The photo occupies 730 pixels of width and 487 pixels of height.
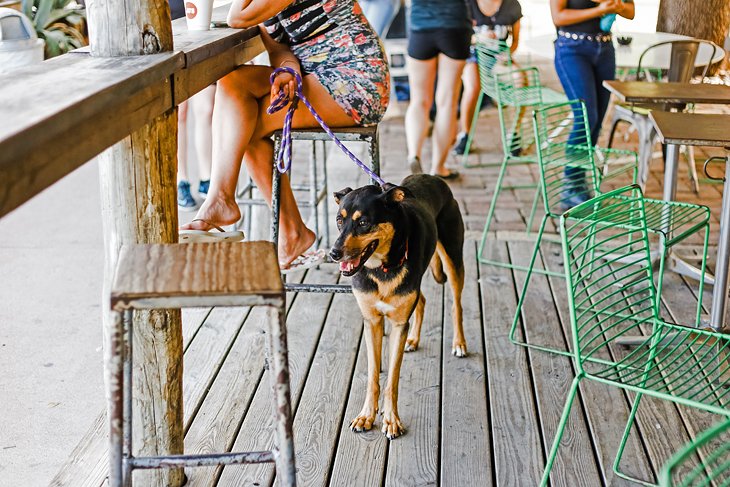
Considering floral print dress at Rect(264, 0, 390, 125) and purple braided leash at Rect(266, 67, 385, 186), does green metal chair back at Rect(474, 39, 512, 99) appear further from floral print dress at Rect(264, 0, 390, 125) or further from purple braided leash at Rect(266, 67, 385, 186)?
purple braided leash at Rect(266, 67, 385, 186)

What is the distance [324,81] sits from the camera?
2.91 meters

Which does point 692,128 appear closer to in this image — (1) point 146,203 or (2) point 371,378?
(2) point 371,378

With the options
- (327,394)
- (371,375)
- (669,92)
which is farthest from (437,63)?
(371,375)

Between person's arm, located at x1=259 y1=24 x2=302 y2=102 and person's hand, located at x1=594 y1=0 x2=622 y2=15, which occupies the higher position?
person's hand, located at x1=594 y1=0 x2=622 y2=15

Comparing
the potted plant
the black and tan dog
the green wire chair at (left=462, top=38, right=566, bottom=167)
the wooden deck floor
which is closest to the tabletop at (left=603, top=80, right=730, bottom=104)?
the wooden deck floor

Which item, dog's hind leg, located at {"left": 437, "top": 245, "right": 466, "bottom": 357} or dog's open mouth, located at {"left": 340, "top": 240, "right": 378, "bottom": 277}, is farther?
dog's hind leg, located at {"left": 437, "top": 245, "right": 466, "bottom": 357}

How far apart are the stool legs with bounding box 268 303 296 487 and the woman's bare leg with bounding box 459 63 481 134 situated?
470 cm

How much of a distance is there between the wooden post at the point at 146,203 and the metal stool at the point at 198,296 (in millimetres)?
303

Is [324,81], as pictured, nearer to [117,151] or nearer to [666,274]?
[117,151]

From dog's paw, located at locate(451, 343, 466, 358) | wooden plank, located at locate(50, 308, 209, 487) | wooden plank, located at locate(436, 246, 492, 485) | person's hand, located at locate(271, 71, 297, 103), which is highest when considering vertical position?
person's hand, located at locate(271, 71, 297, 103)

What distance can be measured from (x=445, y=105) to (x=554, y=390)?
272cm

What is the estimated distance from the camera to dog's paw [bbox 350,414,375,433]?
104 inches

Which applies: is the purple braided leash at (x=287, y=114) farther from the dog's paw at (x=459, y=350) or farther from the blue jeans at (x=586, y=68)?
the blue jeans at (x=586, y=68)

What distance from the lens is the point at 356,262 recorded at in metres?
2.39
